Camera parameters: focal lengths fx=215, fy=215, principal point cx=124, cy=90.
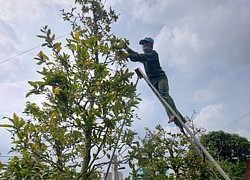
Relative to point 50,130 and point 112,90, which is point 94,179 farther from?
point 112,90

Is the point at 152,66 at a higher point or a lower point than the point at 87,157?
higher

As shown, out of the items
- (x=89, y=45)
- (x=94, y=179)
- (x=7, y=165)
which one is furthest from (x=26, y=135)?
(x=94, y=179)

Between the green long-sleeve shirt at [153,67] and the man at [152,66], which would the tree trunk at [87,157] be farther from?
the green long-sleeve shirt at [153,67]

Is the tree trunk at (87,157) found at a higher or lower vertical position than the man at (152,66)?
lower

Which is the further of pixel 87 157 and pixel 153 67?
pixel 153 67

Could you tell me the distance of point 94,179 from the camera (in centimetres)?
216

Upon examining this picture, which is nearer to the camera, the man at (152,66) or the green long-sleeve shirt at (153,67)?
the man at (152,66)

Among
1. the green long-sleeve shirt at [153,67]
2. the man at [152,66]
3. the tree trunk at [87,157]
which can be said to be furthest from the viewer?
the green long-sleeve shirt at [153,67]

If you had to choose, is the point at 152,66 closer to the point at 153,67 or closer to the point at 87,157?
the point at 153,67

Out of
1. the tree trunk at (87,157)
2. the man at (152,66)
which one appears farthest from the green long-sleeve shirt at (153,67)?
the tree trunk at (87,157)

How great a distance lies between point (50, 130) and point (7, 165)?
23.6 inches

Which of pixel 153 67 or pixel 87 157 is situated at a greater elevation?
pixel 153 67

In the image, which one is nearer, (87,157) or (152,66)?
(87,157)

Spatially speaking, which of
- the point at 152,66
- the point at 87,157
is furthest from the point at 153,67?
the point at 87,157
